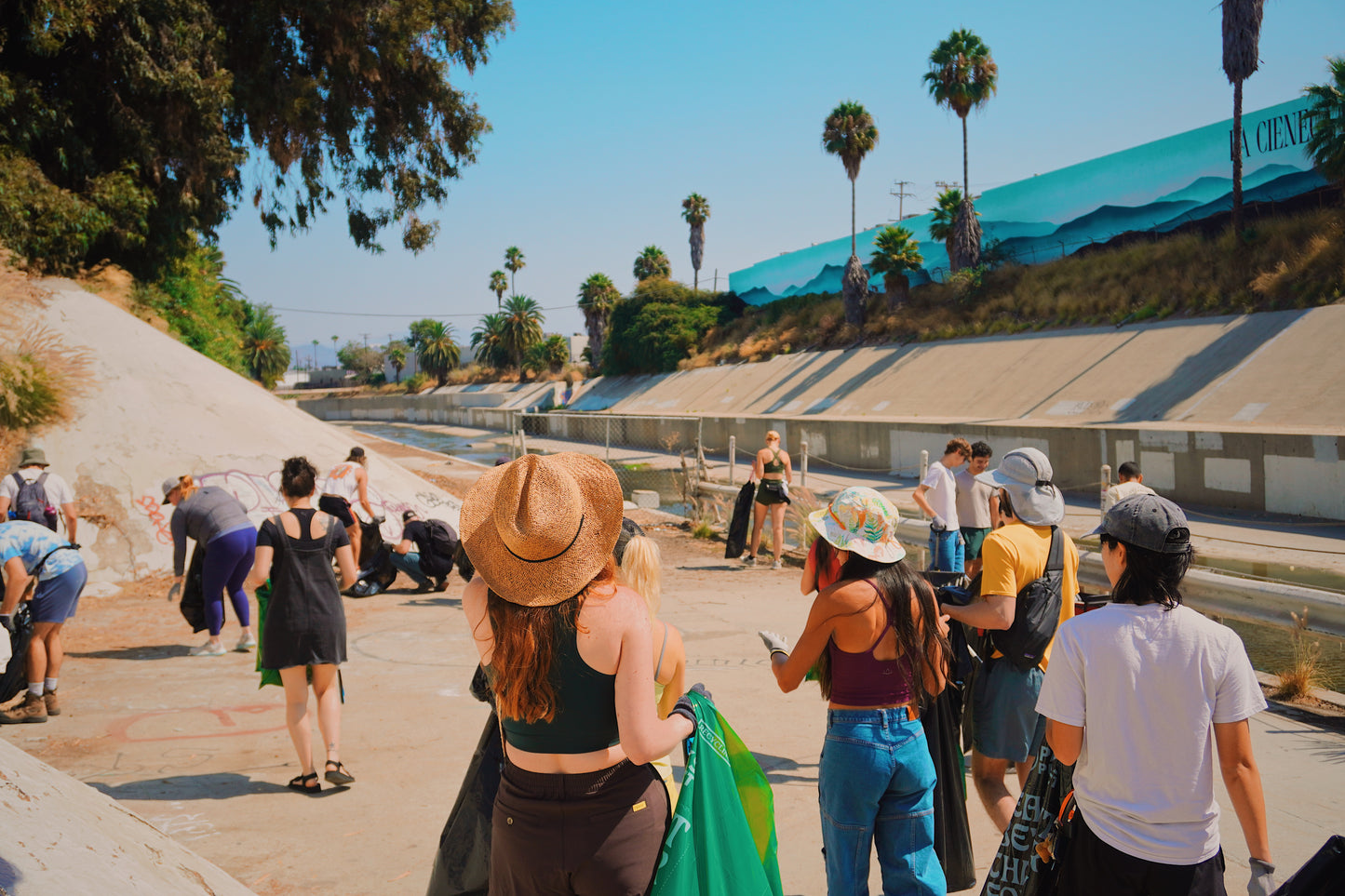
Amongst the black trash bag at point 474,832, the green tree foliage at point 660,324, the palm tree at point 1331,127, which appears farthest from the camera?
the green tree foliage at point 660,324

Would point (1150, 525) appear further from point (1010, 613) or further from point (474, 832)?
point (474, 832)

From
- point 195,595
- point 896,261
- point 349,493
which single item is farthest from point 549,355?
point 195,595

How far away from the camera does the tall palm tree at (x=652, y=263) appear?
7781cm

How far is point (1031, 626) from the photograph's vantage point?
12.2ft

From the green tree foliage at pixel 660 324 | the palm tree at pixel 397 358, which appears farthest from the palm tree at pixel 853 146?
the palm tree at pixel 397 358

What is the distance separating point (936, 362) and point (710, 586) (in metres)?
27.4

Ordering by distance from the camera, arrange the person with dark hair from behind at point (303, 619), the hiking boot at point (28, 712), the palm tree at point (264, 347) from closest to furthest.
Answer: the person with dark hair from behind at point (303, 619), the hiking boot at point (28, 712), the palm tree at point (264, 347)

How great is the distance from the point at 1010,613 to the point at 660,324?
55.5 meters

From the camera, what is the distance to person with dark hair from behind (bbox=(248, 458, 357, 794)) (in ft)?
15.6

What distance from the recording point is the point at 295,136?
19469mm

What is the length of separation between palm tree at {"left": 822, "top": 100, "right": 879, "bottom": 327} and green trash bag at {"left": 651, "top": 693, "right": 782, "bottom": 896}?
44198mm

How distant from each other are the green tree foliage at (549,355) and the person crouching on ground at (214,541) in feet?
238

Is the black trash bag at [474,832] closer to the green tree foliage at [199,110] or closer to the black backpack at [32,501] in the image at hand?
the black backpack at [32,501]

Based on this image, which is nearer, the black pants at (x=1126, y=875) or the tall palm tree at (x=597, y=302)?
the black pants at (x=1126, y=875)
